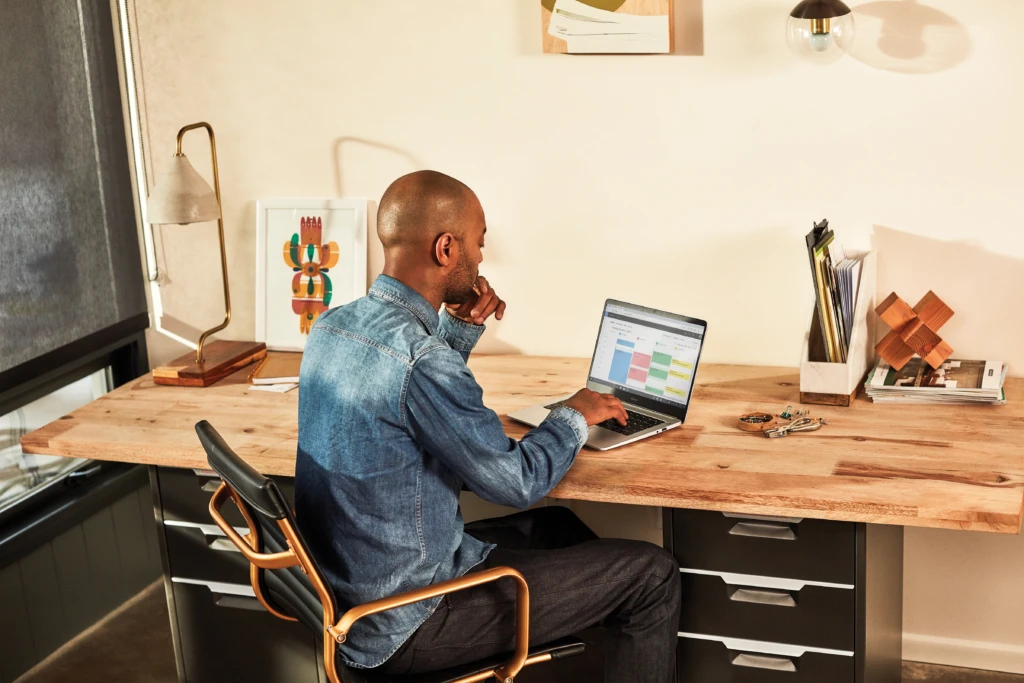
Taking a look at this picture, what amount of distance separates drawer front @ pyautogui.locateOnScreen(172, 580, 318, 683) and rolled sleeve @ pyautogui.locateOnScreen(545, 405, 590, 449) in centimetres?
83

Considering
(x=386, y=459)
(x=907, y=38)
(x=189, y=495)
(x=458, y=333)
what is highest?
(x=907, y=38)

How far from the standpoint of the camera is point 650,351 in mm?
2373

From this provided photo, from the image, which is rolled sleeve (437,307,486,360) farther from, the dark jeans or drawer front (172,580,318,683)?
drawer front (172,580,318,683)

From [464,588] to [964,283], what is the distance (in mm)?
1384

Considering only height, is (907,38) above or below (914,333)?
above

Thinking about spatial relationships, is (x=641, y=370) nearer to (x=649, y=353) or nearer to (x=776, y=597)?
(x=649, y=353)

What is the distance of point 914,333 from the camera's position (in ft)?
7.95

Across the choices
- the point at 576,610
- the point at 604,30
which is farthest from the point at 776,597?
the point at 604,30

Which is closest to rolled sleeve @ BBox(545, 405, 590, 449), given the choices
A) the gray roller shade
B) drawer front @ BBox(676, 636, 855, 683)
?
drawer front @ BBox(676, 636, 855, 683)

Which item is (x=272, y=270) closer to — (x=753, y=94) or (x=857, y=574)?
(x=753, y=94)

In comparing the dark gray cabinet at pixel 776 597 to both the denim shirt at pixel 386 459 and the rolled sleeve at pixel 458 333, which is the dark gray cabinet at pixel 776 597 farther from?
the rolled sleeve at pixel 458 333

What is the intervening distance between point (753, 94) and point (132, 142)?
1.75 metres

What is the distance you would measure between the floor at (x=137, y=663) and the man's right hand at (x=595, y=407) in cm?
87

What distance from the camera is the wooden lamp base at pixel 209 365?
2.79 meters
